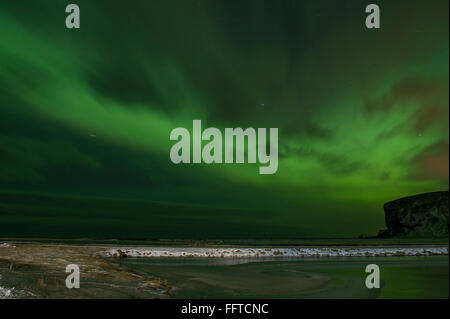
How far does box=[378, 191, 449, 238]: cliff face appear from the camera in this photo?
8463 centimetres

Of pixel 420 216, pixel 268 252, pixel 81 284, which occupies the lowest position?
pixel 420 216

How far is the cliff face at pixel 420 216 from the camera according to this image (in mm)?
84631

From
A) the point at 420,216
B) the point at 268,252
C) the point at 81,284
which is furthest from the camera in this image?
the point at 420,216

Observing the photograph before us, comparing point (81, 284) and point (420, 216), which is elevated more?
point (81, 284)

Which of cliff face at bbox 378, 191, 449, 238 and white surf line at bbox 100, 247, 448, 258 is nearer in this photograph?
white surf line at bbox 100, 247, 448, 258

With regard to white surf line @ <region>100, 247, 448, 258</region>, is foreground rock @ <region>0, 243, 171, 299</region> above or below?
above

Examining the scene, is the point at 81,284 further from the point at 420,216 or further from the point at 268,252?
the point at 420,216

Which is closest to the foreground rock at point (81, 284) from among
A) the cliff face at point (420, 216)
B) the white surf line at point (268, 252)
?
the white surf line at point (268, 252)

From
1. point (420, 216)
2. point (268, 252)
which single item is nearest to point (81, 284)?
point (268, 252)

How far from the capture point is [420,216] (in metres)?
90.8

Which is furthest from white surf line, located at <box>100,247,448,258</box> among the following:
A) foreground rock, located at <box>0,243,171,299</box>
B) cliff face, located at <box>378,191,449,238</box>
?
cliff face, located at <box>378,191,449,238</box>

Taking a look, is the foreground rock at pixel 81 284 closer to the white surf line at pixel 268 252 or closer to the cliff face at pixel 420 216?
the white surf line at pixel 268 252

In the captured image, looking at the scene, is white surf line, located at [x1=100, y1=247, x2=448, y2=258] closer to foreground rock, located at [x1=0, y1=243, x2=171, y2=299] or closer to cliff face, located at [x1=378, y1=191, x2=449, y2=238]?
foreground rock, located at [x1=0, y1=243, x2=171, y2=299]
